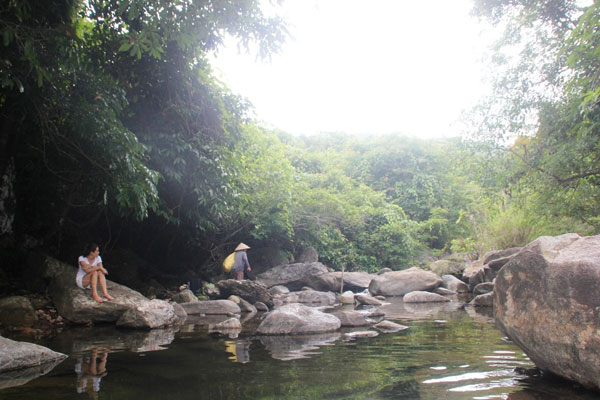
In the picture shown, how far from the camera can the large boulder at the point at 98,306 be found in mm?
7227

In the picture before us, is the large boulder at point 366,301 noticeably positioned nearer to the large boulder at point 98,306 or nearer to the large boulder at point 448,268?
the large boulder at point 98,306

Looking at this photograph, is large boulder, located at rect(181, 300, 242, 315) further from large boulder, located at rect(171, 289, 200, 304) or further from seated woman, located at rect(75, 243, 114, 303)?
seated woman, located at rect(75, 243, 114, 303)

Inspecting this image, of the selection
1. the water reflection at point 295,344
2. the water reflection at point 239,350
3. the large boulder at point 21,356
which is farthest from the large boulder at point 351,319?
the large boulder at point 21,356

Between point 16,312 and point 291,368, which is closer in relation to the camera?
point 291,368

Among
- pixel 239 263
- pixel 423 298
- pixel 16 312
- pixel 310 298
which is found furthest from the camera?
pixel 239 263

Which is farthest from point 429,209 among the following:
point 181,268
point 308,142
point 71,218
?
point 71,218

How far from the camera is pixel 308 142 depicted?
35.5 meters

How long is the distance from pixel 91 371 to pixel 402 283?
11.5 meters

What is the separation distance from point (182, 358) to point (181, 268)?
412 inches

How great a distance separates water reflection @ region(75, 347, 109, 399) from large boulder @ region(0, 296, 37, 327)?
8.23 ft

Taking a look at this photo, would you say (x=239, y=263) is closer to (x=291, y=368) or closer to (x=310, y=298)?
(x=310, y=298)

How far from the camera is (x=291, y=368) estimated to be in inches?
152

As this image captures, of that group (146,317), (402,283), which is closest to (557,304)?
(146,317)

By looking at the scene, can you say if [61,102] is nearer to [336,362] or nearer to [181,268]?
[336,362]
